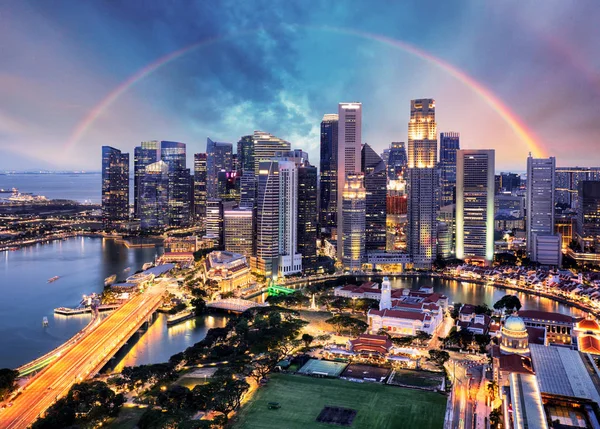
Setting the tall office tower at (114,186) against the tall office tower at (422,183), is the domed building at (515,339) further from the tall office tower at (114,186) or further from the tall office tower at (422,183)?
the tall office tower at (114,186)

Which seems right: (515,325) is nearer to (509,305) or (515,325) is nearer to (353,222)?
(509,305)

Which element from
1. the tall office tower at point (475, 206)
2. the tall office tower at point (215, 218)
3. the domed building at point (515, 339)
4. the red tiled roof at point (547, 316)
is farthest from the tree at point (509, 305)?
the tall office tower at point (215, 218)

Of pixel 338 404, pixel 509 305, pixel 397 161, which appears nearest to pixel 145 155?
pixel 397 161

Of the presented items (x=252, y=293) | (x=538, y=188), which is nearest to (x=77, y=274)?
(x=252, y=293)

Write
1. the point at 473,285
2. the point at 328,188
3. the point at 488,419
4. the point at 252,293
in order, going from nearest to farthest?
1. the point at 488,419
2. the point at 252,293
3. the point at 473,285
4. the point at 328,188

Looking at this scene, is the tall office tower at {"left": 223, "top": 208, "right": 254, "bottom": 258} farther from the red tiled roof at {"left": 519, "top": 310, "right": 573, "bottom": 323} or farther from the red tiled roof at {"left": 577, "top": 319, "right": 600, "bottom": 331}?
the red tiled roof at {"left": 577, "top": 319, "right": 600, "bottom": 331}

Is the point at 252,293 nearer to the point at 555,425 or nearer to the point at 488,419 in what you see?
the point at 488,419
